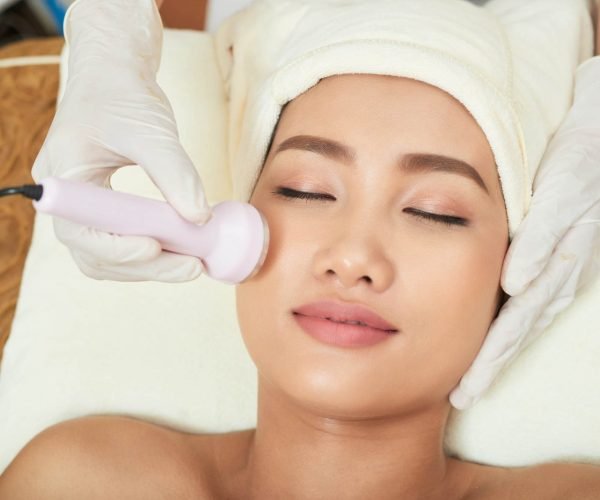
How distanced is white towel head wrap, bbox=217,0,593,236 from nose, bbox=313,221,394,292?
1.02 ft

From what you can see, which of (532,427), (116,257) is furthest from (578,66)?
(116,257)

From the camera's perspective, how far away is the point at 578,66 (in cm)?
164

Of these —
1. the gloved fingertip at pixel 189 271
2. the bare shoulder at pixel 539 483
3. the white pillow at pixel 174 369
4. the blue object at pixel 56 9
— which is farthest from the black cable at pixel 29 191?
the blue object at pixel 56 9

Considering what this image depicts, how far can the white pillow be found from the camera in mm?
1486

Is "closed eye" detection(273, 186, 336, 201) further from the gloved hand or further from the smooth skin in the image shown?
the gloved hand

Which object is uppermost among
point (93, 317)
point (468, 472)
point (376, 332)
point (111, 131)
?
point (111, 131)

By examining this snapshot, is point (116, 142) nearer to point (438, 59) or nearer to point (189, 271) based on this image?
point (189, 271)

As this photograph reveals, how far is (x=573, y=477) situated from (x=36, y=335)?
113 centimetres

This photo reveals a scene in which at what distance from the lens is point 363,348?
114 cm

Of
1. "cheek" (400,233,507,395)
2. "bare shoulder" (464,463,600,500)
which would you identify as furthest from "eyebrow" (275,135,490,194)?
"bare shoulder" (464,463,600,500)

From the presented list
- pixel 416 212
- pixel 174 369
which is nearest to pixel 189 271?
pixel 416 212

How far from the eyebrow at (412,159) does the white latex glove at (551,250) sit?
149mm

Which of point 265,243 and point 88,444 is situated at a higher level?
point 265,243

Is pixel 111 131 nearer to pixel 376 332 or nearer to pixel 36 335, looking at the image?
pixel 376 332
